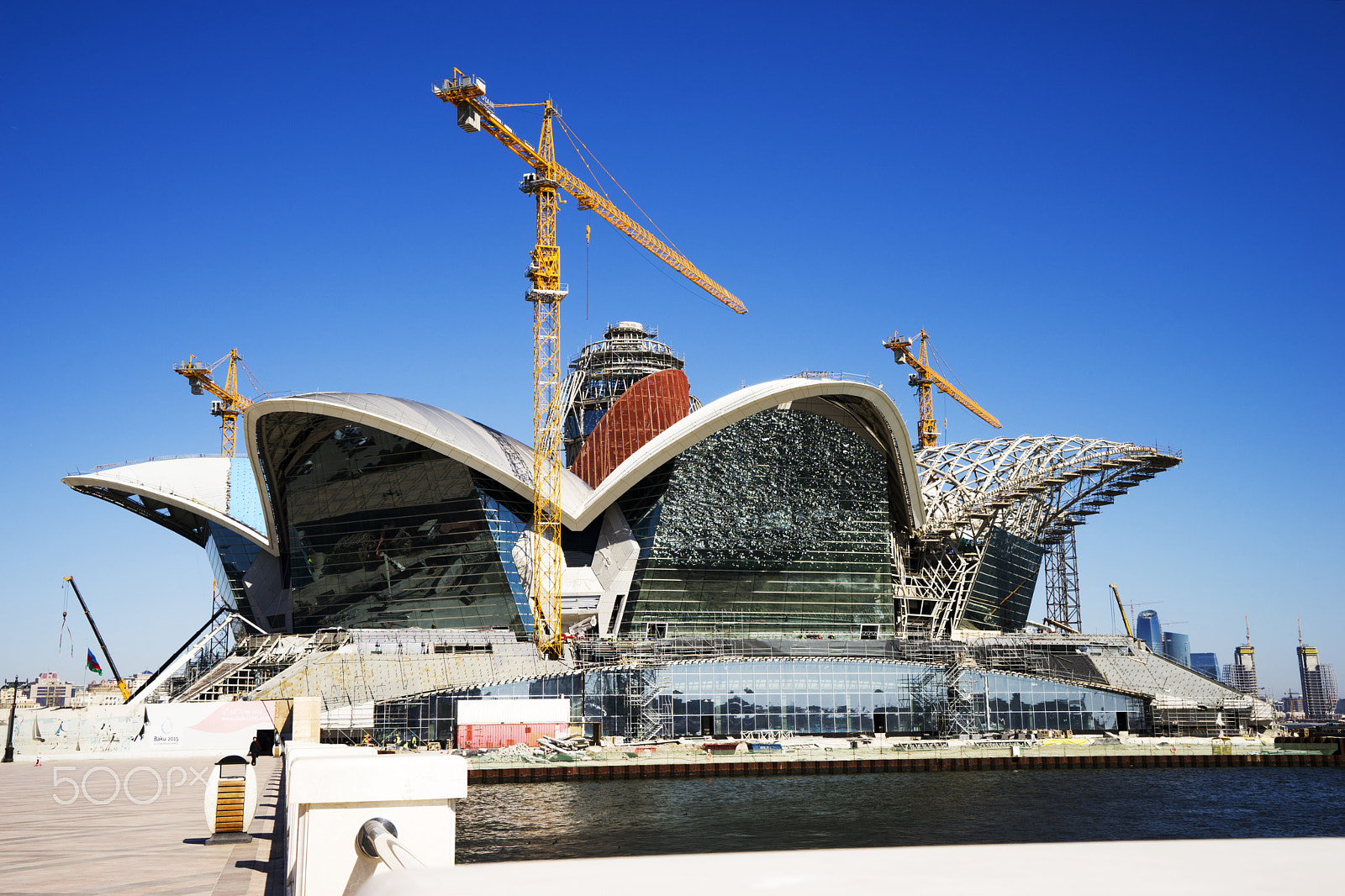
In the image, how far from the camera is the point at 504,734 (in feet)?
228

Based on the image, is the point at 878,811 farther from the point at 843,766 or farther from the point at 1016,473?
the point at 1016,473

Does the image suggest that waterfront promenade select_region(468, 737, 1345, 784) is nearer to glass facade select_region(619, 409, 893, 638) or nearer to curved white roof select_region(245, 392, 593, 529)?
glass facade select_region(619, 409, 893, 638)

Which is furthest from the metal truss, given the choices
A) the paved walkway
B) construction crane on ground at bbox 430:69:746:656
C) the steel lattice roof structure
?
the paved walkway

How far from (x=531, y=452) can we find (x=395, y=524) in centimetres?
1339

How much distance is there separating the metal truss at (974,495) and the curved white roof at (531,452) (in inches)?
249

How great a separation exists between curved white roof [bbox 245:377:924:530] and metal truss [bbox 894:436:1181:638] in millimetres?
6323

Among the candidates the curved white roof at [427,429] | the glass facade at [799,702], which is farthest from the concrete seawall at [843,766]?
the curved white roof at [427,429]

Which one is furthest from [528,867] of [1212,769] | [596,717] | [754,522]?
[754,522]

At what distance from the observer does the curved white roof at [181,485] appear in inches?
3693

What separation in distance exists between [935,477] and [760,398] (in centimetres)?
2282

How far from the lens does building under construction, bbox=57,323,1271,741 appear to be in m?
76.4

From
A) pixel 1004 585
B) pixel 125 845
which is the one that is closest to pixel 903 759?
pixel 1004 585

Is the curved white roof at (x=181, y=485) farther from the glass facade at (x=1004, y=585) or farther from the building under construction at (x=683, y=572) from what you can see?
the glass facade at (x=1004, y=585)

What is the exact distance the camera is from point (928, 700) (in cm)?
7975
